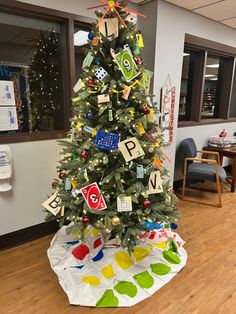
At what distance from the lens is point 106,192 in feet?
5.95

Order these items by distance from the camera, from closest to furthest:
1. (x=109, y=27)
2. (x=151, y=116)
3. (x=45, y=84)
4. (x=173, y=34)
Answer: (x=109, y=27) → (x=151, y=116) → (x=45, y=84) → (x=173, y=34)

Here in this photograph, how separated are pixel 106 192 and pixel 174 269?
915mm

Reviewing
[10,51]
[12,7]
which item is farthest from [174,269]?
[12,7]

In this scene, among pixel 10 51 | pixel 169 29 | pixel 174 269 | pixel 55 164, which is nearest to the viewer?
pixel 174 269

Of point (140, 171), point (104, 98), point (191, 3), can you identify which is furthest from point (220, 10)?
point (140, 171)

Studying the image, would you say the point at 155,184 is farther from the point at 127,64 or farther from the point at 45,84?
the point at 45,84

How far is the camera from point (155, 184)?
184 centimetres

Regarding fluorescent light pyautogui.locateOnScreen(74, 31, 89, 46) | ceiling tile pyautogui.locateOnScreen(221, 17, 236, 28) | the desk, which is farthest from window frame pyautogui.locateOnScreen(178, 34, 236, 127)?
fluorescent light pyautogui.locateOnScreen(74, 31, 89, 46)

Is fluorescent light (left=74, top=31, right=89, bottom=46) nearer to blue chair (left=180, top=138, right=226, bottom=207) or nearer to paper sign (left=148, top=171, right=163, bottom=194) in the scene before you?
paper sign (left=148, top=171, right=163, bottom=194)

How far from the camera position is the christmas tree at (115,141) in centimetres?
170

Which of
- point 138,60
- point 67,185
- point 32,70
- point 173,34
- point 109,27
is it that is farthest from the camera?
point 173,34

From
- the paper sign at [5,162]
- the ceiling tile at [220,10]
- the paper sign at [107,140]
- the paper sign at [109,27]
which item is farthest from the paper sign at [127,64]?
the ceiling tile at [220,10]

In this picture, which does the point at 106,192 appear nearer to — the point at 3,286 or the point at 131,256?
the point at 131,256

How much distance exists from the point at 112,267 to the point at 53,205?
76cm
